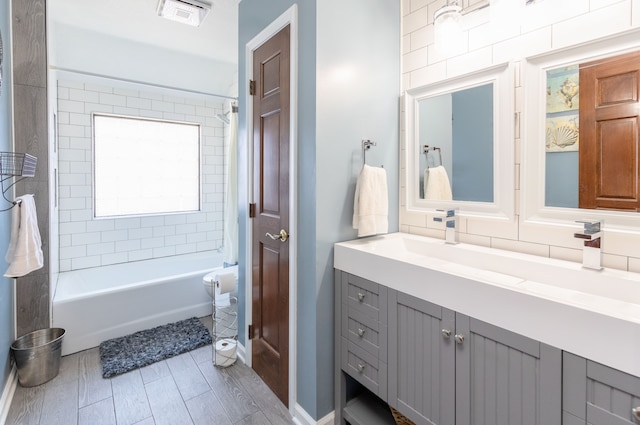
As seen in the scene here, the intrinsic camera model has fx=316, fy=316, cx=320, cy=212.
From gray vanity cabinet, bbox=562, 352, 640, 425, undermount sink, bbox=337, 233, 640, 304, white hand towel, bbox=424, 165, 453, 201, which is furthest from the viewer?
white hand towel, bbox=424, 165, 453, 201

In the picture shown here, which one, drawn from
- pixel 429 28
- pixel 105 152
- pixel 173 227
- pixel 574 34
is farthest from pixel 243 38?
pixel 173 227

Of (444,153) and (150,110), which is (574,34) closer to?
(444,153)

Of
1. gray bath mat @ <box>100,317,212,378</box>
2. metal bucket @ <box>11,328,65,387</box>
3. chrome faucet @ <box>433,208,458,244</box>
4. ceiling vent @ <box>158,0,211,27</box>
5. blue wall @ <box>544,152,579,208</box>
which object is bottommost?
gray bath mat @ <box>100,317,212,378</box>

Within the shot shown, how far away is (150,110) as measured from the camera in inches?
146

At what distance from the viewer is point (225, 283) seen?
2.53m

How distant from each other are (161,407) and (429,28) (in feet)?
8.88

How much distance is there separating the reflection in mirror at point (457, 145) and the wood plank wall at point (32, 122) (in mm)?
2612

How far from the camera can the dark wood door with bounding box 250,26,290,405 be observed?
184cm

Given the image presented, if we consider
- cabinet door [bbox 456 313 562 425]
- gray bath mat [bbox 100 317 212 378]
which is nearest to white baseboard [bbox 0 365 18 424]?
gray bath mat [bbox 100 317 212 378]

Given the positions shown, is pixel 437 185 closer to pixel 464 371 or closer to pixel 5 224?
pixel 464 371

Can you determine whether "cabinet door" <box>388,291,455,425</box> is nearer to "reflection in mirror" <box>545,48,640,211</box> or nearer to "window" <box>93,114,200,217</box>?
"reflection in mirror" <box>545,48,640,211</box>

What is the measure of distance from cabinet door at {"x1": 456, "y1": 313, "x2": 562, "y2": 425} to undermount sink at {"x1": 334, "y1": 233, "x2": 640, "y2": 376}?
0.15ft

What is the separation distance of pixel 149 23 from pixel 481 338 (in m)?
2.99

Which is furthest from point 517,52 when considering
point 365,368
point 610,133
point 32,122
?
point 32,122
